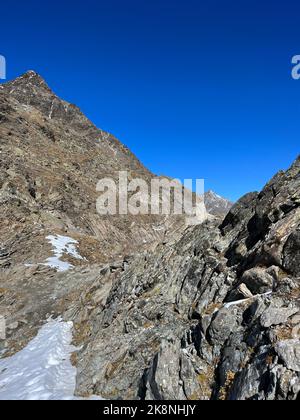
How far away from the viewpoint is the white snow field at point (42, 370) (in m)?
12.5

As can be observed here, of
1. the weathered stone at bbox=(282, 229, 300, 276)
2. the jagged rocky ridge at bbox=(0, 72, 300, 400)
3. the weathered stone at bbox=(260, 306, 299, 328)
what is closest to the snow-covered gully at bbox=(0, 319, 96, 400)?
the jagged rocky ridge at bbox=(0, 72, 300, 400)

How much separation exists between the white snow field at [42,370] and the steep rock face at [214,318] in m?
0.72

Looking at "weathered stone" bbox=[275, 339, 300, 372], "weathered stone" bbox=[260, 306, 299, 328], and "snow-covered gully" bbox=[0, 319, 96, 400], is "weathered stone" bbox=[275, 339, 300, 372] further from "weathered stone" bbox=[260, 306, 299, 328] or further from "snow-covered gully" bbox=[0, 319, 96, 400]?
"snow-covered gully" bbox=[0, 319, 96, 400]

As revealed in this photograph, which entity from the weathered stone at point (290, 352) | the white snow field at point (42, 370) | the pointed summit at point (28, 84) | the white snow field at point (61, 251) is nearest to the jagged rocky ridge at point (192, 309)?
the weathered stone at point (290, 352)

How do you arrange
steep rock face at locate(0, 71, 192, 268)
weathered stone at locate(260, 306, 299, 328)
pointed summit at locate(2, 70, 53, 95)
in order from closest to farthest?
weathered stone at locate(260, 306, 299, 328), steep rock face at locate(0, 71, 192, 268), pointed summit at locate(2, 70, 53, 95)

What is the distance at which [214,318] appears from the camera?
1084cm

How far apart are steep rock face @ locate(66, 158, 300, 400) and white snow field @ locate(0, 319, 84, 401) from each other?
0.72 metres

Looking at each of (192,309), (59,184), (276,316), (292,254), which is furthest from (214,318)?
(59,184)

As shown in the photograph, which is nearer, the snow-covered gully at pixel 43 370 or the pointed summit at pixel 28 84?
the snow-covered gully at pixel 43 370

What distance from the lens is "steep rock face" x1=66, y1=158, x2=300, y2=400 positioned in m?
8.78

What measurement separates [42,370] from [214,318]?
8.02m

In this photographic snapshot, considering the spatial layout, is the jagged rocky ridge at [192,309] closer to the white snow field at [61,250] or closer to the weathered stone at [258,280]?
the weathered stone at [258,280]

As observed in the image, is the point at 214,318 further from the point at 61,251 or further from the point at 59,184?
the point at 59,184
